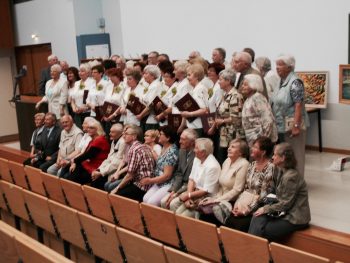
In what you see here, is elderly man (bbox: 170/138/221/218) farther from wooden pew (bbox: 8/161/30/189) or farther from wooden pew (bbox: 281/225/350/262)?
wooden pew (bbox: 8/161/30/189)

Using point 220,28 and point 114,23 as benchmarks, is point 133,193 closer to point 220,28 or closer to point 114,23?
point 220,28

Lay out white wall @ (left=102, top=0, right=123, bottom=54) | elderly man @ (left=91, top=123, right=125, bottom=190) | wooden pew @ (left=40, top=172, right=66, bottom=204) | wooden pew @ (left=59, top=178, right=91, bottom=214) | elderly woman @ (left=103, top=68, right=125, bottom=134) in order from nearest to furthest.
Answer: wooden pew @ (left=59, top=178, right=91, bottom=214) → wooden pew @ (left=40, top=172, right=66, bottom=204) → elderly man @ (left=91, top=123, right=125, bottom=190) → elderly woman @ (left=103, top=68, right=125, bottom=134) → white wall @ (left=102, top=0, right=123, bottom=54)

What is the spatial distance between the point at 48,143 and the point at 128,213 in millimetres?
3117

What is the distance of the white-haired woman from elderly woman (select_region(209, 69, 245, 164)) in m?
2.75

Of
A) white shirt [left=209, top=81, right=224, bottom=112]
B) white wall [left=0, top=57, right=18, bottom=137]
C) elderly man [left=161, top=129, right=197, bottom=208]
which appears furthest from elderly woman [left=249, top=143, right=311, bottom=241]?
white wall [left=0, top=57, right=18, bottom=137]

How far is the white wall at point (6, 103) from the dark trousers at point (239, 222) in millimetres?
10536

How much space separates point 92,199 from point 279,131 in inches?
81.2

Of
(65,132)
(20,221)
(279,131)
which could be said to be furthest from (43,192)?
(279,131)

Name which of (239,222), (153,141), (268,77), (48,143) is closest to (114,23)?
(48,143)

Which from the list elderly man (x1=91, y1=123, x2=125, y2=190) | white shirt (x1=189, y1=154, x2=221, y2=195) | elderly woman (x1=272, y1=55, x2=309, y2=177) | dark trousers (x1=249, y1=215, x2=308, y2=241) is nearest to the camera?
dark trousers (x1=249, y1=215, x2=308, y2=241)

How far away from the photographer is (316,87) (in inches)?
289

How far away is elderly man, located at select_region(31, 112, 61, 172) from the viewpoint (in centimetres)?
735

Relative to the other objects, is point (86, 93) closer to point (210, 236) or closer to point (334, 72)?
point (334, 72)

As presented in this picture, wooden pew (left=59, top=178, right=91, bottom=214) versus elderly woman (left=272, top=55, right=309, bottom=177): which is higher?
elderly woman (left=272, top=55, right=309, bottom=177)
